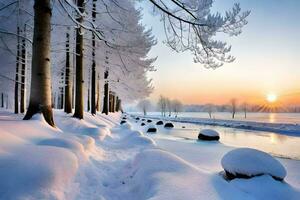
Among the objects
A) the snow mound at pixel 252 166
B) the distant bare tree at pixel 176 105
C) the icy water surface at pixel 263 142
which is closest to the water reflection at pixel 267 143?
the icy water surface at pixel 263 142

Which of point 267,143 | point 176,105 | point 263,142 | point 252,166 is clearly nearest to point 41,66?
point 252,166

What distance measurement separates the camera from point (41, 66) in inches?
261

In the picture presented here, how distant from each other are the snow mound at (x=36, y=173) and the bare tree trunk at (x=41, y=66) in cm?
264

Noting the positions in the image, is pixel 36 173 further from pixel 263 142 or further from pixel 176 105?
pixel 176 105

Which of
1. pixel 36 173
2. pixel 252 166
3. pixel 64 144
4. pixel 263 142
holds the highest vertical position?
pixel 64 144

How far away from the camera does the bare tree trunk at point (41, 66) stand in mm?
6555

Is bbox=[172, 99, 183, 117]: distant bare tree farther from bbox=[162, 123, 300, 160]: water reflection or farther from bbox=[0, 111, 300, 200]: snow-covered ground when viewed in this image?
bbox=[0, 111, 300, 200]: snow-covered ground

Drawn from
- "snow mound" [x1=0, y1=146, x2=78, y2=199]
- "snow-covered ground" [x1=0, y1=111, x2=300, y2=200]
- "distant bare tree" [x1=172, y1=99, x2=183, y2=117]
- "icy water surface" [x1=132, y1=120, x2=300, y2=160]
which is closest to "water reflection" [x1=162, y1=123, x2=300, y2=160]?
"icy water surface" [x1=132, y1=120, x2=300, y2=160]

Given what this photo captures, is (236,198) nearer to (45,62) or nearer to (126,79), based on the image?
(45,62)

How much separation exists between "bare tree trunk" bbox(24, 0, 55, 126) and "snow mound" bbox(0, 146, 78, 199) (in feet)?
8.65

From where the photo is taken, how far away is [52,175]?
361 centimetres

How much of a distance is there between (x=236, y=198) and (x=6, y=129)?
3.91 metres

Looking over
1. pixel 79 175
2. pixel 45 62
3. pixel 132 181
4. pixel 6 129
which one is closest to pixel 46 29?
pixel 45 62

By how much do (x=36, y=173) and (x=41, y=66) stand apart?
12.4 feet
